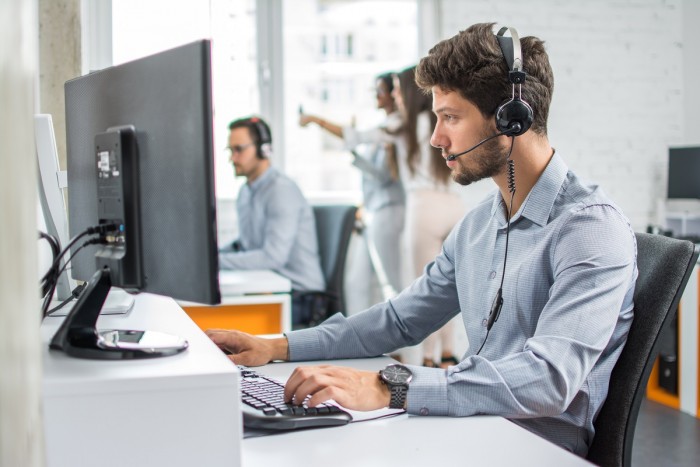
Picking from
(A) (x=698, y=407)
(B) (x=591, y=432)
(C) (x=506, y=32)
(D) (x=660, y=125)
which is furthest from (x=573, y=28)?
(B) (x=591, y=432)

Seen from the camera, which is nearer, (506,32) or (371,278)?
(506,32)

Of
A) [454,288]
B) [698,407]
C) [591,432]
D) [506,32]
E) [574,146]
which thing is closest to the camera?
[591,432]

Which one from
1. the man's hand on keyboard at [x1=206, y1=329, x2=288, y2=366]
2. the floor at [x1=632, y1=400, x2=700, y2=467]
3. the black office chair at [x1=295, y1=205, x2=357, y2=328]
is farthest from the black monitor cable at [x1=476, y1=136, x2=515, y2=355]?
the black office chair at [x1=295, y1=205, x2=357, y2=328]

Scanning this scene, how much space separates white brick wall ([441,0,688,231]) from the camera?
182 inches

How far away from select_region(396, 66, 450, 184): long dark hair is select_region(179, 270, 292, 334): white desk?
3.34ft

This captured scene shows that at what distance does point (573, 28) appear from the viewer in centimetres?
461

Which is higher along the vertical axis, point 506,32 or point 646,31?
point 646,31

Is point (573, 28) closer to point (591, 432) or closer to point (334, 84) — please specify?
point (334, 84)

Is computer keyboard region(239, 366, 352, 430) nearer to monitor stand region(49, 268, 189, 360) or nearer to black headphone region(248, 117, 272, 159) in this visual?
monitor stand region(49, 268, 189, 360)

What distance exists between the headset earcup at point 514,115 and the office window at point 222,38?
1449 mm

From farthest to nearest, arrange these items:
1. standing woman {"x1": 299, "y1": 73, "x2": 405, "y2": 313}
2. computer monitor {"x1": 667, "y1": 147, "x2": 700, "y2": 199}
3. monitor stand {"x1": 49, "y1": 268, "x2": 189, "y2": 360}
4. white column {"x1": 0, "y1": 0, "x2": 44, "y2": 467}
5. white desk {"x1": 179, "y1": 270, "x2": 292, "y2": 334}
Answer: computer monitor {"x1": 667, "y1": 147, "x2": 700, "y2": 199}
standing woman {"x1": 299, "y1": 73, "x2": 405, "y2": 313}
white desk {"x1": 179, "y1": 270, "x2": 292, "y2": 334}
monitor stand {"x1": 49, "y1": 268, "x2": 189, "y2": 360}
white column {"x1": 0, "y1": 0, "x2": 44, "y2": 467}

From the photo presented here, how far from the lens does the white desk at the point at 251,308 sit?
106 inches

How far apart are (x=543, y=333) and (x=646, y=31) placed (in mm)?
4113

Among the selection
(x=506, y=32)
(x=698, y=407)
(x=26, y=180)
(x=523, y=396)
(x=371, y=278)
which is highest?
(x=506, y=32)
